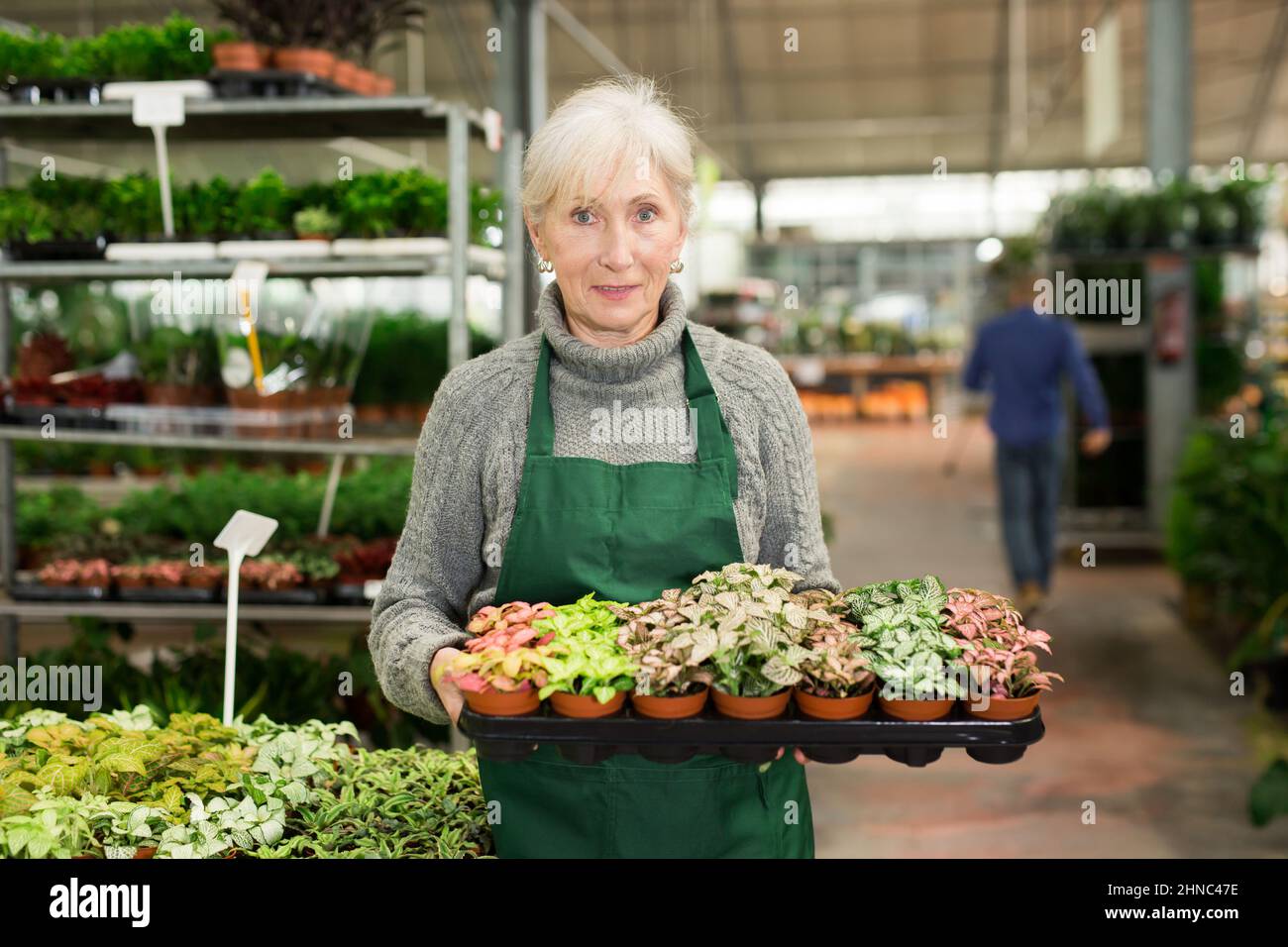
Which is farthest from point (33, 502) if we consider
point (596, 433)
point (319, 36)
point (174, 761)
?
point (596, 433)

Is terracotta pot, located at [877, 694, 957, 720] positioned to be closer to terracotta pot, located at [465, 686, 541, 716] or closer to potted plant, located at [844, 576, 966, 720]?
potted plant, located at [844, 576, 966, 720]

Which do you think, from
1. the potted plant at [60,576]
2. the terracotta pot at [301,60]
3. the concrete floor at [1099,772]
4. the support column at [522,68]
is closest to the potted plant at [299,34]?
the terracotta pot at [301,60]

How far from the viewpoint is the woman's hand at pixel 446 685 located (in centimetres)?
173

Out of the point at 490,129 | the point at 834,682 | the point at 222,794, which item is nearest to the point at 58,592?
the point at 490,129

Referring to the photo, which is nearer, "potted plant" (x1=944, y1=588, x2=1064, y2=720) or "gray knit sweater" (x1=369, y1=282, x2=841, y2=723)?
"potted plant" (x1=944, y1=588, x2=1064, y2=720)

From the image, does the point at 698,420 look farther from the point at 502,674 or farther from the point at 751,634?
the point at 502,674

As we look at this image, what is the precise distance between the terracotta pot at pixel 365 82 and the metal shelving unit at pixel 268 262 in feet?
0.33

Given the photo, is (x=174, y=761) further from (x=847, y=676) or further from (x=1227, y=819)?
(x=1227, y=819)

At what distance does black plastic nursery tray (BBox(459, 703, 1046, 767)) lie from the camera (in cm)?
160

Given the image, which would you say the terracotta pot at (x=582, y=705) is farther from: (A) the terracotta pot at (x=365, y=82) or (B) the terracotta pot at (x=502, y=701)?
(A) the terracotta pot at (x=365, y=82)

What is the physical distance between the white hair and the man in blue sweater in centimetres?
513

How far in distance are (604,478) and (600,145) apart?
460 mm

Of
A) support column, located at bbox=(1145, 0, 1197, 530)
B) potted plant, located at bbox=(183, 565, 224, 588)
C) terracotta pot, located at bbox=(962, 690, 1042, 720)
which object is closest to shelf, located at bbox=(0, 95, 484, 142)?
potted plant, located at bbox=(183, 565, 224, 588)

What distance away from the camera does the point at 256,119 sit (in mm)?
4008
